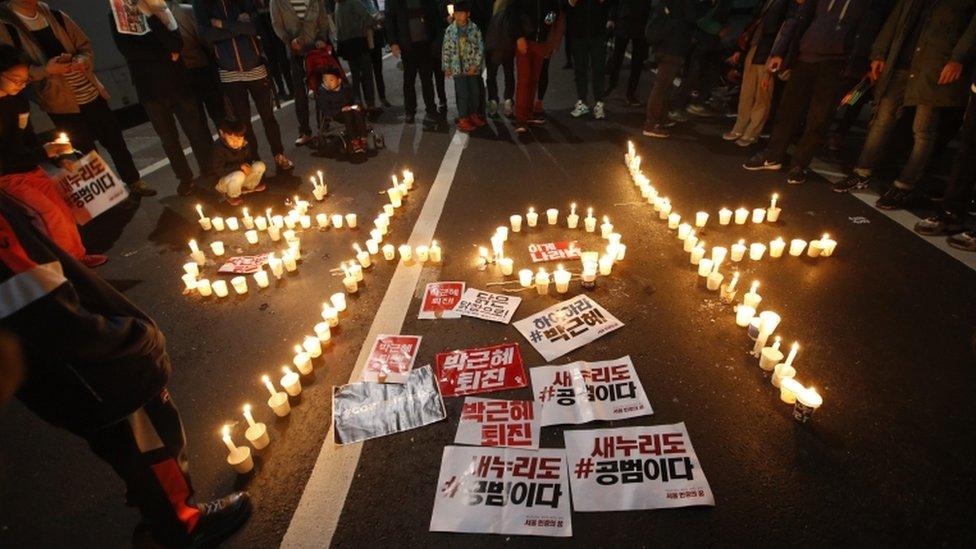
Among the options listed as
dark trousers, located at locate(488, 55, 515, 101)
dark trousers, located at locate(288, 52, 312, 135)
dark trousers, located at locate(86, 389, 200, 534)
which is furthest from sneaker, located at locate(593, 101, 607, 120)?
dark trousers, located at locate(86, 389, 200, 534)

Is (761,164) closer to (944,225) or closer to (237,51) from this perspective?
(944,225)

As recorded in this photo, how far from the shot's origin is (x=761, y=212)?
5.09 m

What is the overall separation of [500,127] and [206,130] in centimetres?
498

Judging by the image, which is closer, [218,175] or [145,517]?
[145,517]

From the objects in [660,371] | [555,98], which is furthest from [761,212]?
[555,98]

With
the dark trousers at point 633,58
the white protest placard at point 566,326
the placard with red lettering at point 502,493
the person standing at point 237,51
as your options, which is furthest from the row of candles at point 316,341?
the dark trousers at point 633,58

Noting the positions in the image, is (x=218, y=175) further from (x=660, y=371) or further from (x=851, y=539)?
(x=851, y=539)

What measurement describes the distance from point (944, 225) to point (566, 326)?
13.4 ft

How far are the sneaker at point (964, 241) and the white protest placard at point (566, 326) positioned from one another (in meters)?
3.48

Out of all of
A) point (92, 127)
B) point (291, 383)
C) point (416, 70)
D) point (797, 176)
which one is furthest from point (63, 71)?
point (797, 176)

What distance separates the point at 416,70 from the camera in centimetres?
927

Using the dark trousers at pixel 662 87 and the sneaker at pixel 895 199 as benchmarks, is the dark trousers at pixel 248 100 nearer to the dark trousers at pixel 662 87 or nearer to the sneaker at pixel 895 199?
the dark trousers at pixel 662 87

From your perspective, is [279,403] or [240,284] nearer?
[279,403]

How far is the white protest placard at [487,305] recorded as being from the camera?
12.8ft
